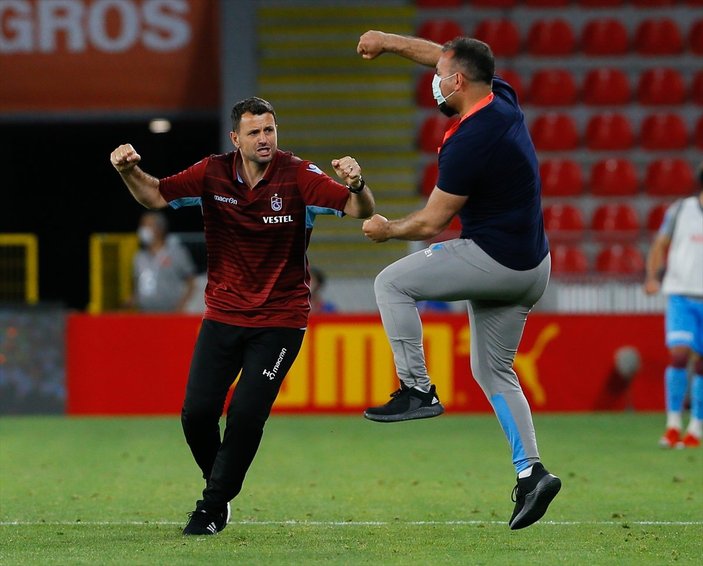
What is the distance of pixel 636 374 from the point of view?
13.9 m

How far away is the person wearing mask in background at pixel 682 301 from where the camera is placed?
10.5m

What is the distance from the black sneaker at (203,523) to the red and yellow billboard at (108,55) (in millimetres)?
12566

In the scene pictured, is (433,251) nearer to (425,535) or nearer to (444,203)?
(444,203)

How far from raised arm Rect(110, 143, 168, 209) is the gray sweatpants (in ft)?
3.84

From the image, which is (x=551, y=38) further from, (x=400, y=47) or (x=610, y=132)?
(x=400, y=47)

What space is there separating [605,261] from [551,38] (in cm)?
542

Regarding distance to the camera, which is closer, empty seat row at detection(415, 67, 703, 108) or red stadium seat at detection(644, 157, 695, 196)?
red stadium seat at detection(644, 157, 695, 196)

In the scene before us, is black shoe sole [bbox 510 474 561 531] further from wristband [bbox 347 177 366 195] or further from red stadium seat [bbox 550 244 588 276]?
red stadium seat [bbox 550 244 588 276]

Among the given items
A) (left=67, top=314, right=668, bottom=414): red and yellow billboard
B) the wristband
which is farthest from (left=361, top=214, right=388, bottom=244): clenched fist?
(left=67, top=314, right=668, bottom=414): red and yellow billboard

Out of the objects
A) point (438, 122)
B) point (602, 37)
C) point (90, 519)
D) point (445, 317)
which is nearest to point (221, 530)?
point (90, 519)

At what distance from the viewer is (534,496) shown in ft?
19.7

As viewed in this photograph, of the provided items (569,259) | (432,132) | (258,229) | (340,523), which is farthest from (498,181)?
(432,132)

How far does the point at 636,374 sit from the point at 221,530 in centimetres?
826

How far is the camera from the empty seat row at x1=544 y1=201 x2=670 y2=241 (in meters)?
17.2
